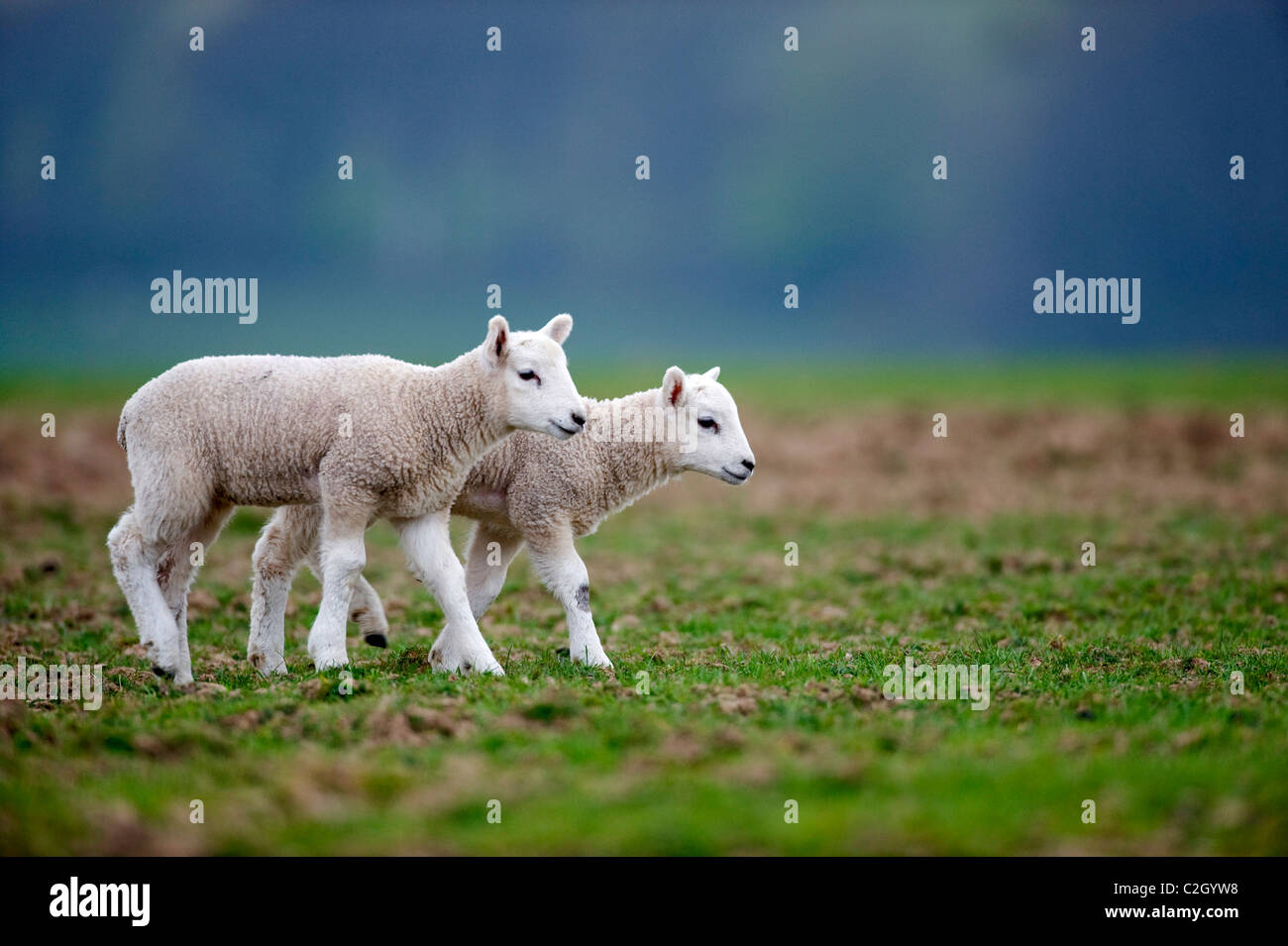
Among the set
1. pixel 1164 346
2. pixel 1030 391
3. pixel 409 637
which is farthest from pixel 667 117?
pixel 409 637

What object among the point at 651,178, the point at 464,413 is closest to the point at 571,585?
the point at 464,413

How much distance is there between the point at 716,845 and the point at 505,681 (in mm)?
3678

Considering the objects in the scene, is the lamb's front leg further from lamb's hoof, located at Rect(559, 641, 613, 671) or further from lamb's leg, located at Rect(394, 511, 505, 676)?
lamb's hoof, located at Rect(559, 641, 613, 671)

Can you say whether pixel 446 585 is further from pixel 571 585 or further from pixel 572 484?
pixel 572 484

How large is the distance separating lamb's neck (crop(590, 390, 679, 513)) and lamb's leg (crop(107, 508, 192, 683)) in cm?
386

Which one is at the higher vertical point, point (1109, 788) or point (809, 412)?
point (809, 412)

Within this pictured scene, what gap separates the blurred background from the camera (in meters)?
97.3

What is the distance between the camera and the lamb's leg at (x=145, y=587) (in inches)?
395

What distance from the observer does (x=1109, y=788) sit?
691cm

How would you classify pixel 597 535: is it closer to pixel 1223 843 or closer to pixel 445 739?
pixel 445 739

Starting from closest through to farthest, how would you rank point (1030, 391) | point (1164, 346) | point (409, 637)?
point (409, 637) < point (1030, 391) < point (1164, 346)

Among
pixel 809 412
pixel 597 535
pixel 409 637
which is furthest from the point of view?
pixel 809 412

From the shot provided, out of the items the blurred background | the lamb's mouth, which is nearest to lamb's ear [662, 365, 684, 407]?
the lamb's mouth

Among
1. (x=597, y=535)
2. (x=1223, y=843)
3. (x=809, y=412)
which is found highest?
(x=809, y=412)
